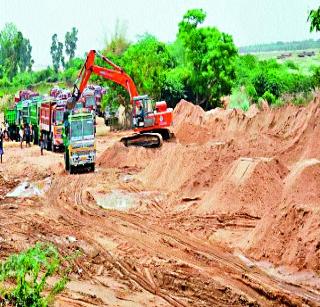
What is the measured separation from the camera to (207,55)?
53344mm

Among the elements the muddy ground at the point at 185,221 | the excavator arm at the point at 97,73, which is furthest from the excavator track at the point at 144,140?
the excavator arm at the point at 97,73

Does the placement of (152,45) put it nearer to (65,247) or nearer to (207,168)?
(207,168)

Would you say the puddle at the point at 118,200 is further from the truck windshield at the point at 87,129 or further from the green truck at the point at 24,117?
the green truck at the point at 24,117

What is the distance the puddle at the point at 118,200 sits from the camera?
2407 centimetres

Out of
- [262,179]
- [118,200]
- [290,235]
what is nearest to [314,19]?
[290,235]

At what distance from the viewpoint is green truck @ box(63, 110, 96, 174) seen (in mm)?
28812

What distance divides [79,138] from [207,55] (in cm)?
2622

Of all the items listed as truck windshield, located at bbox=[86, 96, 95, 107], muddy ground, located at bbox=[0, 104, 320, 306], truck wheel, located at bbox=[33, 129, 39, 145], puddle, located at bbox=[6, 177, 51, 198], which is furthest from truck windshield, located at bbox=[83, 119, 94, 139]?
truck windshield, located at bbox=[86, 96, 95, 107]

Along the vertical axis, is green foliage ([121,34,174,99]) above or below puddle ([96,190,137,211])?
above

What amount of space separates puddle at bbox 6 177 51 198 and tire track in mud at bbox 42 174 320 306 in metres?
3.28

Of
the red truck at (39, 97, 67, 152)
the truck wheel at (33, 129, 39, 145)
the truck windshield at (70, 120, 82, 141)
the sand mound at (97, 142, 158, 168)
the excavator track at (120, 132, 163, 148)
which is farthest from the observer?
the truck wheel at (33, 129, 39, 145)

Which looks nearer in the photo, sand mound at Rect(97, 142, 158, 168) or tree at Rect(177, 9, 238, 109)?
sand mound at Rect(97, 142, 158, 168)

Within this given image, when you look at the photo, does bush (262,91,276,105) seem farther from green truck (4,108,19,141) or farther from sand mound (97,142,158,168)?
sand mound (97,142,158,168)

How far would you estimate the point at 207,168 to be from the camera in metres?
25.3
